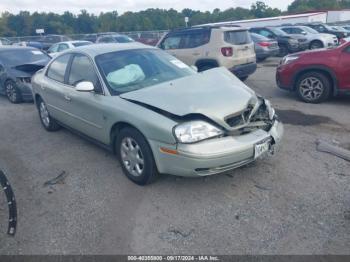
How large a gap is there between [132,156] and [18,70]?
6195 mm

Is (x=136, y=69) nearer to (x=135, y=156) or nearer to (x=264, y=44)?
(x=135, y=156)

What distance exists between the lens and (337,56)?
627 centimetres

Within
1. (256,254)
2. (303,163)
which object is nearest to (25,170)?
(256,254)

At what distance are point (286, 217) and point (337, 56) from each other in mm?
4696

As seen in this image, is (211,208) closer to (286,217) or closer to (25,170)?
A: (286,217)

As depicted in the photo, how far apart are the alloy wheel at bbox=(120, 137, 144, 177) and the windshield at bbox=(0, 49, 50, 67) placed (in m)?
6.15

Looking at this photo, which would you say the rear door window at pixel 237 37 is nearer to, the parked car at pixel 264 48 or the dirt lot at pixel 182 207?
the dirt lot at pixel 182 207

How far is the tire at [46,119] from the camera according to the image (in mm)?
5500

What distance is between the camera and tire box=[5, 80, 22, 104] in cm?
804

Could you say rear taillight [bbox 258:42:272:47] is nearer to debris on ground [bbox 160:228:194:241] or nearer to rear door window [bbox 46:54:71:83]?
rear door window [bbox 46:54:71:83]

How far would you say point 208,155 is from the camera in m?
2.98

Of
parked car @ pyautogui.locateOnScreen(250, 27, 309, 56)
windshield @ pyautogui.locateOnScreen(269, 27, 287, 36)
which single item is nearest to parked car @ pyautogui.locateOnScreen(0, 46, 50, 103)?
parked car @ pyautogui.locateOnScreen(250, 27, 309, 56)

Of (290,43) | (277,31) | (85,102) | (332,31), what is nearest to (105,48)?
(85,102)

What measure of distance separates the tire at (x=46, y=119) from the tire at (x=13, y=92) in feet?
9.07
